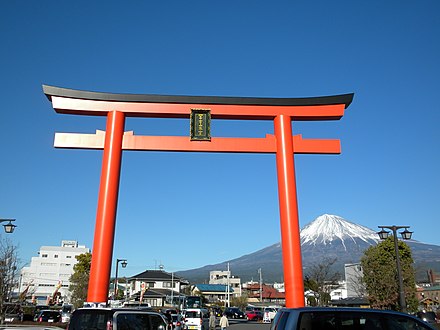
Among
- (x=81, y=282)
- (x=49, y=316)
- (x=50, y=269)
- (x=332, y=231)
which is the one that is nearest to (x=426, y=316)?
(x=49, y=316)

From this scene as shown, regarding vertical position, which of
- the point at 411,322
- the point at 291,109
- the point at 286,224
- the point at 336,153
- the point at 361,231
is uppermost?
the point at 361,231

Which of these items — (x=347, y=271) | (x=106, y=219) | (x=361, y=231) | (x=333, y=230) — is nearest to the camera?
(x=106, y=219)

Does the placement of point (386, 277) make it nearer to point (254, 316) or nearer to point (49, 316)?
point (254, 316)

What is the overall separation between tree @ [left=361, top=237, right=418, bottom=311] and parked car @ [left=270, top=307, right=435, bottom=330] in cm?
2471

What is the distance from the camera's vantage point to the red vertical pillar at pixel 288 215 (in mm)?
13531

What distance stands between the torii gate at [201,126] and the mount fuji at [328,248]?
113 meters

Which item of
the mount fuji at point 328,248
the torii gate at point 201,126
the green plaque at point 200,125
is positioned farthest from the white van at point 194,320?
the mount fuji at point 328,248

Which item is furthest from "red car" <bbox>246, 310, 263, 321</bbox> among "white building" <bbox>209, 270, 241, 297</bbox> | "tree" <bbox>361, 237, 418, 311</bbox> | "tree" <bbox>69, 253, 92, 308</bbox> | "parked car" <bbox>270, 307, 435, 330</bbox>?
"white building" <bbox>209, 270, 241, 297</bbox>

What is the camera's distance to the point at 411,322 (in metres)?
5.71

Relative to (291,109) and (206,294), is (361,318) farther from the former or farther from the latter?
(206,294)

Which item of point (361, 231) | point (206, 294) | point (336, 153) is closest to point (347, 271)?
point (206, 294)

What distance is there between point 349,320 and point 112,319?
4.39 meters

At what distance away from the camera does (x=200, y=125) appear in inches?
602

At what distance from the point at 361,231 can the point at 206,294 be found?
97117 millimetres
